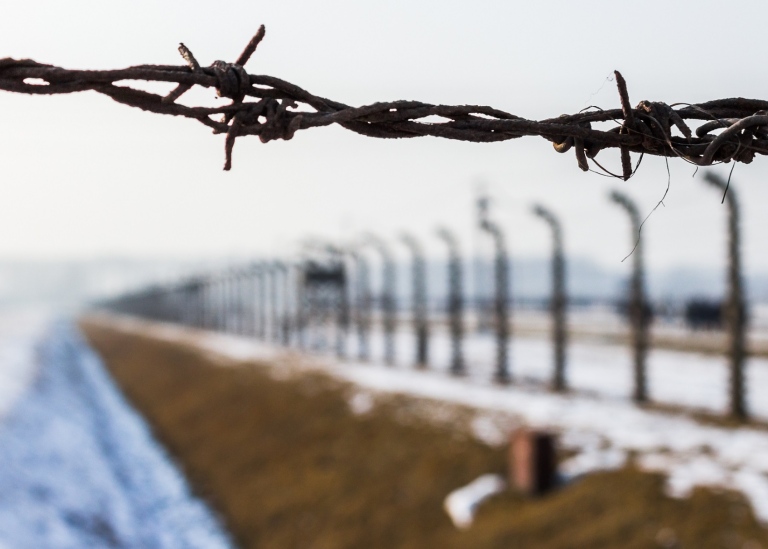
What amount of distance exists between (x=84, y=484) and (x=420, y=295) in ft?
26.9

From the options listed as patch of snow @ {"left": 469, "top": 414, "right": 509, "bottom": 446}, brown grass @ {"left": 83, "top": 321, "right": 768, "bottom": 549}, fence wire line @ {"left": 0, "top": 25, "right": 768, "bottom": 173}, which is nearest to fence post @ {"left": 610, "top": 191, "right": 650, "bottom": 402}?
patch of snow @ {"left": 469, "top": 414, "right": 509, "bottom": 446}

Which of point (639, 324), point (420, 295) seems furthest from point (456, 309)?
point (639, 324)

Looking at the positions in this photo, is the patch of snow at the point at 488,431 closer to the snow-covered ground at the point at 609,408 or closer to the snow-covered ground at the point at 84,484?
the snow-covered ground at the point at 609,408

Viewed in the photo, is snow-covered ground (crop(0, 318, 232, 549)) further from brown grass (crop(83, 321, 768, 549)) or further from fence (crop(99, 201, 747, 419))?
fence (crop(99, 201, 747, 419))

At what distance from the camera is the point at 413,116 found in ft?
7.18

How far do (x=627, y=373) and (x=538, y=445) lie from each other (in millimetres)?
8278

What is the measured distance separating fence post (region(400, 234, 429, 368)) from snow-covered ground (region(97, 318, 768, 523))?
0.48 metres

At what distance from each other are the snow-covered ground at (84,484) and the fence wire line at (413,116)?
7029 millimetres

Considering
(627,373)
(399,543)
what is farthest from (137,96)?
(627,373)

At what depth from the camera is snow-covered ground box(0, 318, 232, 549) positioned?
359 inches

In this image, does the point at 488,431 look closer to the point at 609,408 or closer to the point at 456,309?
the point at 609,408

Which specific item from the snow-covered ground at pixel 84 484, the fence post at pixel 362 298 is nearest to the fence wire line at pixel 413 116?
the snow-covered ground at pixel 84 484

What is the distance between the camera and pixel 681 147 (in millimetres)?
2146

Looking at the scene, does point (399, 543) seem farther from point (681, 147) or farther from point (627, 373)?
point (627, 373)
